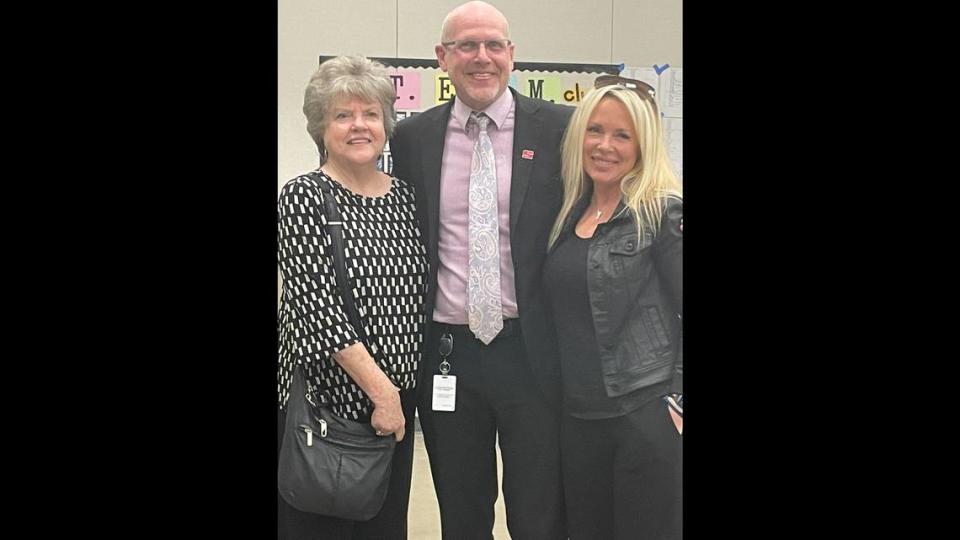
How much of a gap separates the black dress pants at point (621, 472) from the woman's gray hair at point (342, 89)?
3.71ft

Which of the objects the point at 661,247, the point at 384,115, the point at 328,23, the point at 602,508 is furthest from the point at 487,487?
the point at 328,23

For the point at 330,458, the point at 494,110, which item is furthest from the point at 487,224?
the point at 330,458

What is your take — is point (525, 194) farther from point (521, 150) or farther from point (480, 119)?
point (480, 119)

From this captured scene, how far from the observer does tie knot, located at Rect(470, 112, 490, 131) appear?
394cm

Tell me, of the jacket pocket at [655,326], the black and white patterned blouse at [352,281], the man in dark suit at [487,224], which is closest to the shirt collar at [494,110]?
the man in dark suit at [487,224]

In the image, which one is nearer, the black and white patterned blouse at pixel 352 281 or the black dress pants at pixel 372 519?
the black and white patterned blouse at pixel 352 281

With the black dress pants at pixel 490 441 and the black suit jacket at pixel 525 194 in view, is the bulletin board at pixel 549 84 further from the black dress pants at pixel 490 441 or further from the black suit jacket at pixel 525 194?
the black dress pants at pixel 490 441

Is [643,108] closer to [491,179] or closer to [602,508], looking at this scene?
[491,179]

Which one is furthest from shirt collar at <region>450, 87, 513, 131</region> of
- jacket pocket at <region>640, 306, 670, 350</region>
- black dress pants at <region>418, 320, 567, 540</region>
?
jacket pocket at <region>640, 306, 670, 350</region>

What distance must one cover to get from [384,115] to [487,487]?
1.21 metres

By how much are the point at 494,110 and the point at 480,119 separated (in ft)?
0.17

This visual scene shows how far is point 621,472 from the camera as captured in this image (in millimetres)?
3992

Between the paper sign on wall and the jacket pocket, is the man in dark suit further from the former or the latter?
the jacket pocket

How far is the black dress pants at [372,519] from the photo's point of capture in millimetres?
4012
